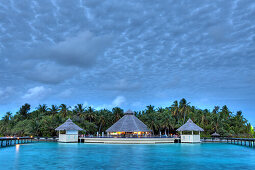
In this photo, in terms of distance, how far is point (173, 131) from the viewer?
7369cm

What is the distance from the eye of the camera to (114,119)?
78.6 m

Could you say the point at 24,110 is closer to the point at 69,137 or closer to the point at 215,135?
the point at 69,137

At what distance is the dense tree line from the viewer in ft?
216

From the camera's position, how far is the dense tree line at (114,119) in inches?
2586

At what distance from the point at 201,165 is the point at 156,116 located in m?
46.1

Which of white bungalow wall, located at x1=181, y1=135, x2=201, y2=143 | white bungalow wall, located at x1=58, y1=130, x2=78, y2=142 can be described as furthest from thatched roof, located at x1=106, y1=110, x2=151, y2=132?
white bungalow wall, located at x1=181, y1=135, x2=201, y2=143

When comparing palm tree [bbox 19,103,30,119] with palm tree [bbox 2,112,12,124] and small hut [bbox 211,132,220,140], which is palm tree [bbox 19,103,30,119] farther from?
small hut [bbox 211,132,220,140]

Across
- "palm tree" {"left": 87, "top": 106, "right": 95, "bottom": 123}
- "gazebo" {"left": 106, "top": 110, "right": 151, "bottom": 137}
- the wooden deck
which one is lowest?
the wooden deck

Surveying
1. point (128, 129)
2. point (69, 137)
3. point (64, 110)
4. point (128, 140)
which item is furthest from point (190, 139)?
point (64, 110)

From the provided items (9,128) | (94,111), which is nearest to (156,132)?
(94,111)

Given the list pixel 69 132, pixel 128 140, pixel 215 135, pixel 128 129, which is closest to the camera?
pixel 128 140

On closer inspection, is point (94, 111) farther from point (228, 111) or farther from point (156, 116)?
point (228, 111)

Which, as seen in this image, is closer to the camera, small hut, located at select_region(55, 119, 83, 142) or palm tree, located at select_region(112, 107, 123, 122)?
small hut, located at select_region(55, 119, 83, 142)

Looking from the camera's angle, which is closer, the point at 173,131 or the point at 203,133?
the point at 203,133
